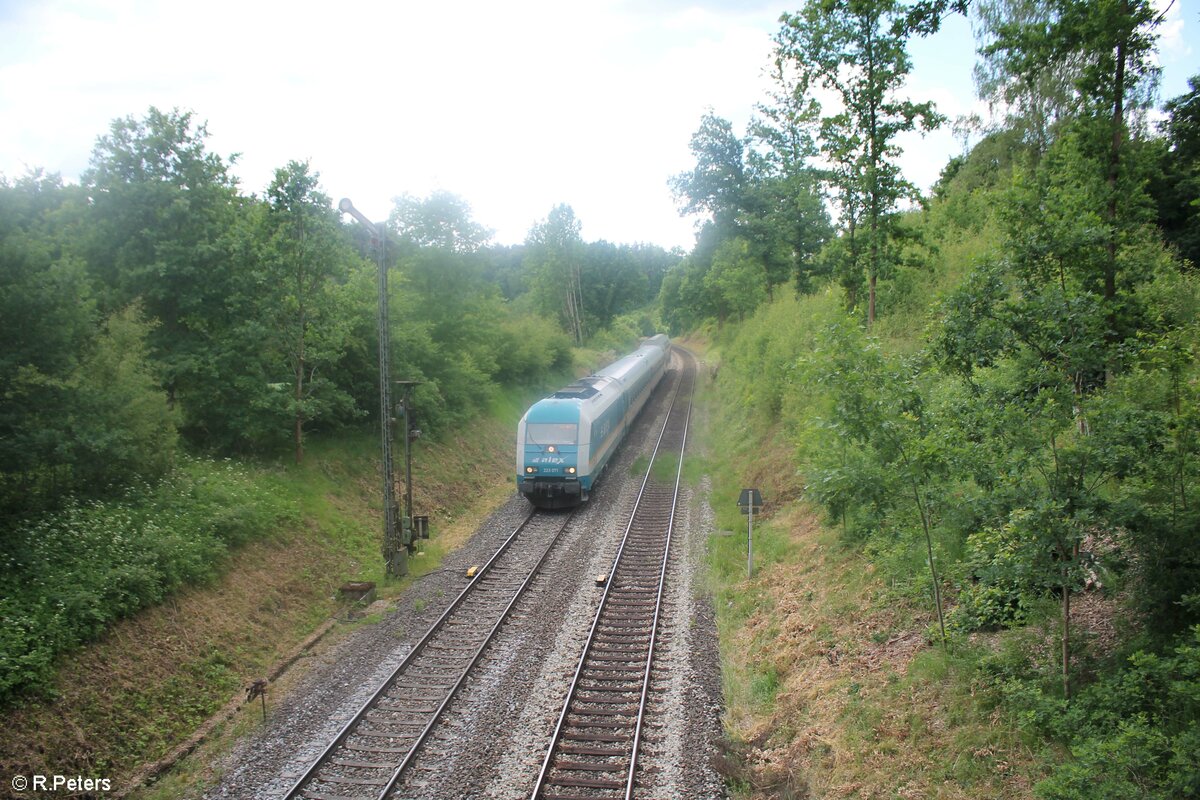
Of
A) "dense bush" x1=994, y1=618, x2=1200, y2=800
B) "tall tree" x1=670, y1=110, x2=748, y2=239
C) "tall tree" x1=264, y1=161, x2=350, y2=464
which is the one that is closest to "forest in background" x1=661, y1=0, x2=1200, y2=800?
"dense bush" x1=994, y1=618, x2=1200, y2=800

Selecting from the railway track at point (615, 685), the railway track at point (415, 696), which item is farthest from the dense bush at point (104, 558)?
the railway track at point (615, 685)

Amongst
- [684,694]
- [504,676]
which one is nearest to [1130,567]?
[684,694]

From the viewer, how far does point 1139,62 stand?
8.71 meters

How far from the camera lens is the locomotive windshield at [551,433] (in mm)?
19938

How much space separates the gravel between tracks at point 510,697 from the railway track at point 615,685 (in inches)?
8.9

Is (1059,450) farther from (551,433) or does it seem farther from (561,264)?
(561,264)

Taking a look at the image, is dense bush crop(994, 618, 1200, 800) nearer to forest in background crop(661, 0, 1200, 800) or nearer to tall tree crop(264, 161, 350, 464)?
forest in background crop(661, 0, 1200, 800)

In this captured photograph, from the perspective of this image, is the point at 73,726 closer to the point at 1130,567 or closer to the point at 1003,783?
the point at 1003,783

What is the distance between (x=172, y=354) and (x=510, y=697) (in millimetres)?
12318

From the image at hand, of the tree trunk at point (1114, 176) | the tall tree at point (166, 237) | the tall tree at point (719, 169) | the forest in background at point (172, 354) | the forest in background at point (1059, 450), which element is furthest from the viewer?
the tall tree at point (719, 169)

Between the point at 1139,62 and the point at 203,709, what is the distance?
15.2 meters

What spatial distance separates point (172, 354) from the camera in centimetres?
1705

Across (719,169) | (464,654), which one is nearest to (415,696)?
(464,654)

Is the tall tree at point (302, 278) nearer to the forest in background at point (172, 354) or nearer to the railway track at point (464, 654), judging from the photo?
the forest in background at point (172, 354)
